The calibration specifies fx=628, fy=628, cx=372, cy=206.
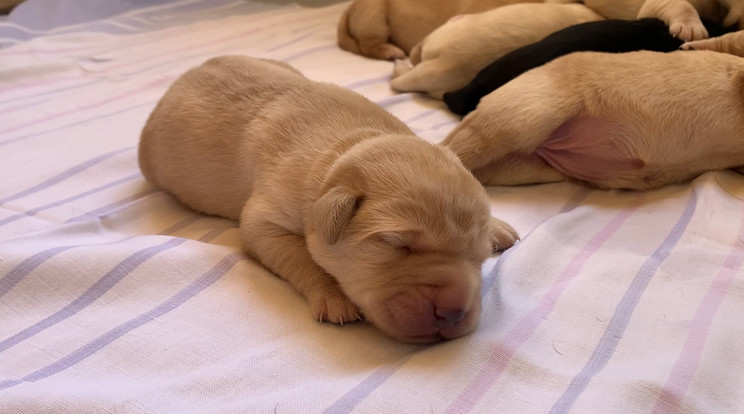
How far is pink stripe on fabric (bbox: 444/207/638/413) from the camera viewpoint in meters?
1.23

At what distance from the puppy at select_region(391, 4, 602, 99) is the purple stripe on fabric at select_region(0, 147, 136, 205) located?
1407 mm

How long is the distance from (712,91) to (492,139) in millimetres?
782

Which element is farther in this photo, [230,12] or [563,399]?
[230,12]

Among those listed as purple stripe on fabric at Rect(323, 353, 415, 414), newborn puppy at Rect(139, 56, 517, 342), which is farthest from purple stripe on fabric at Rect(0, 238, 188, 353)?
purple stripe on fabric at Rect(323, 353, 415, 414)

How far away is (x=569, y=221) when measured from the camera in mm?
1954

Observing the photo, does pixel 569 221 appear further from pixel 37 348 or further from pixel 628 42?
pixel 37 348

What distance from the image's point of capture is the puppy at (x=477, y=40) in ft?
9.59

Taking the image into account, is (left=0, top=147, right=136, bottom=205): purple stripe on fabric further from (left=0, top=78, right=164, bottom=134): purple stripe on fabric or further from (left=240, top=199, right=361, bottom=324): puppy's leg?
(left=240, top=199, right=361, bottom=324): puppy's leg

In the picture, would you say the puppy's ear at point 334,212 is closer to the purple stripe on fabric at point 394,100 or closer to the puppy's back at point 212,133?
the puppy's back at point 212,133

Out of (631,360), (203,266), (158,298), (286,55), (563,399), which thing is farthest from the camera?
(286,55)

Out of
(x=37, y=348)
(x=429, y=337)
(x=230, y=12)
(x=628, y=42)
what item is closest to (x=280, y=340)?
(x=429, y=337)

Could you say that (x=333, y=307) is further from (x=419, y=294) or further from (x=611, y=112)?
(x=611, y=112)

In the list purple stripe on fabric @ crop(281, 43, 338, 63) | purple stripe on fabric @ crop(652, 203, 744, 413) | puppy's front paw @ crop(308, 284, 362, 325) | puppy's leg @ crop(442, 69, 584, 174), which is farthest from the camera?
purple stripe on fabric @ crop(281, 43, 338, 63)

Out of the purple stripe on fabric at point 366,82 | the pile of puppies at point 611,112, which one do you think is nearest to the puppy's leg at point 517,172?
the pile of puppies at point 611,112
